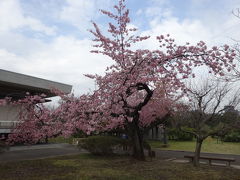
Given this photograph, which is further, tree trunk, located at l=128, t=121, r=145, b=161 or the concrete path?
the concrete path

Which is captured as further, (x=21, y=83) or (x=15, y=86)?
(x=15, y=86)

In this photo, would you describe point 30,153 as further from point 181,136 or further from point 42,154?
point 181,136

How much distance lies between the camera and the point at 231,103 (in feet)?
35.3

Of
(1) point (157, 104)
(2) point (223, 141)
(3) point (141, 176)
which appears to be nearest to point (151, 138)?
(2) point (223, 141)

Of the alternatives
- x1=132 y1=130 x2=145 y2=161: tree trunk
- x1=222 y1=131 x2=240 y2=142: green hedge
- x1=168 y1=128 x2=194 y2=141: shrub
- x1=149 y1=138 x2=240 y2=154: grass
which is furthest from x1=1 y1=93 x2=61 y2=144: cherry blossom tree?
x1=222 y1=131 x2=240 y2=142: green hedge

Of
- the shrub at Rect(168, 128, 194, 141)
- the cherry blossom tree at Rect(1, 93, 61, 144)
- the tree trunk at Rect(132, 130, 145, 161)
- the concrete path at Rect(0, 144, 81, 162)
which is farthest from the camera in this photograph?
the shrub at Rect(168, 128, 194, 141)

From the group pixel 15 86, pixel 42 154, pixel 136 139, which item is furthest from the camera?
pixel 15 86

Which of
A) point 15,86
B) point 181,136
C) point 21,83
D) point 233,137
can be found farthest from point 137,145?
point 233,137

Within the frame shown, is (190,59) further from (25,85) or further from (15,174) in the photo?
(25,85)

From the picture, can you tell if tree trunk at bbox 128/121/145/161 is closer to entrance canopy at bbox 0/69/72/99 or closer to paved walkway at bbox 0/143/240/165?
paved walkway at bbox 0/143/240/165

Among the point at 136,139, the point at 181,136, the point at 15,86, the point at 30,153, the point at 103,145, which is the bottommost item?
the point at 30,153

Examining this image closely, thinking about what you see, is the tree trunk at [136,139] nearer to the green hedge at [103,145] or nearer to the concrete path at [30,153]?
the green hedge at [103,145]

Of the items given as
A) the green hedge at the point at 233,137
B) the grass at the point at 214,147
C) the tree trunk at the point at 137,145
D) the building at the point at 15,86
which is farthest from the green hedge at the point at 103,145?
the green hedge at the point at 233,137

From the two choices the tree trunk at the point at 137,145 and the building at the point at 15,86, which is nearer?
the tree trunk at the point at 137,145
